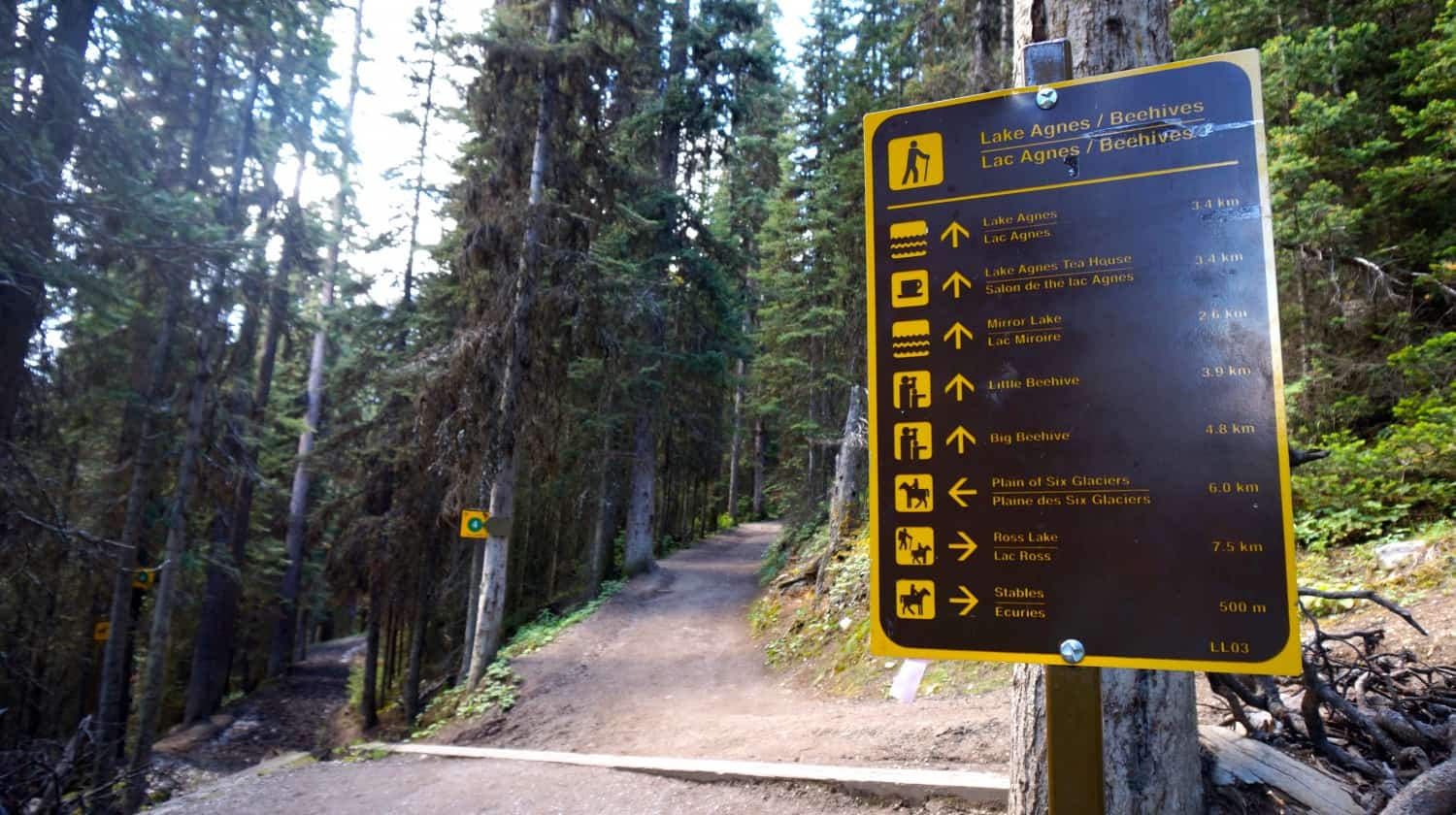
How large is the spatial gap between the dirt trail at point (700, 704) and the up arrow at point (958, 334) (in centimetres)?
375

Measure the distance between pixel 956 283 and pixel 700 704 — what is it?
8.92 meters

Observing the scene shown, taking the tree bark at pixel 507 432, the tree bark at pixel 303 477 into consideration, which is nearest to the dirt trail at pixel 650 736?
the tree bark at pixel 507 432

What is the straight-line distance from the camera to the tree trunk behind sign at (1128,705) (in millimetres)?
2457

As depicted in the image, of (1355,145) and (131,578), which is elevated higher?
(1355,145)

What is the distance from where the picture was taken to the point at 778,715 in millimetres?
8109

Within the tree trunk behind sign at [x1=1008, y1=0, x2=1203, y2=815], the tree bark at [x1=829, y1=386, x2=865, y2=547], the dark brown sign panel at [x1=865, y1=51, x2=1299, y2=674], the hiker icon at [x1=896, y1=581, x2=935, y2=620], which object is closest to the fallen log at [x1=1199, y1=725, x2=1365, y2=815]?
the tree trunk behind sign at [x1=1008, y1=0, x2=1203, y2=815]

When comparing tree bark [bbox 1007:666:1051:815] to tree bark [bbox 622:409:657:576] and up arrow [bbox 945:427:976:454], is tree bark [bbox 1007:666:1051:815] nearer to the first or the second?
up arrow [bbox 945:427:976:454]

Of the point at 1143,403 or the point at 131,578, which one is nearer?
the point at 1143,403

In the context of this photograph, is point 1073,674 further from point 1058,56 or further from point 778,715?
point 778,715

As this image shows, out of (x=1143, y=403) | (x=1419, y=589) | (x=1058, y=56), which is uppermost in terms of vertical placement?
(x=1058, y=56)

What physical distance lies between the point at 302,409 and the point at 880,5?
746 inches

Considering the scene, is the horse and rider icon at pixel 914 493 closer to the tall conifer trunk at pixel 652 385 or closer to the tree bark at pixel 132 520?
the tree bark at pixel 132 520

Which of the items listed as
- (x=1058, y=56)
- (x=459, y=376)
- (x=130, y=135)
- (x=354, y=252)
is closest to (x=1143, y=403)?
(x=1058, y=56)

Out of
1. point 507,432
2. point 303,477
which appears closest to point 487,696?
point 507,432
